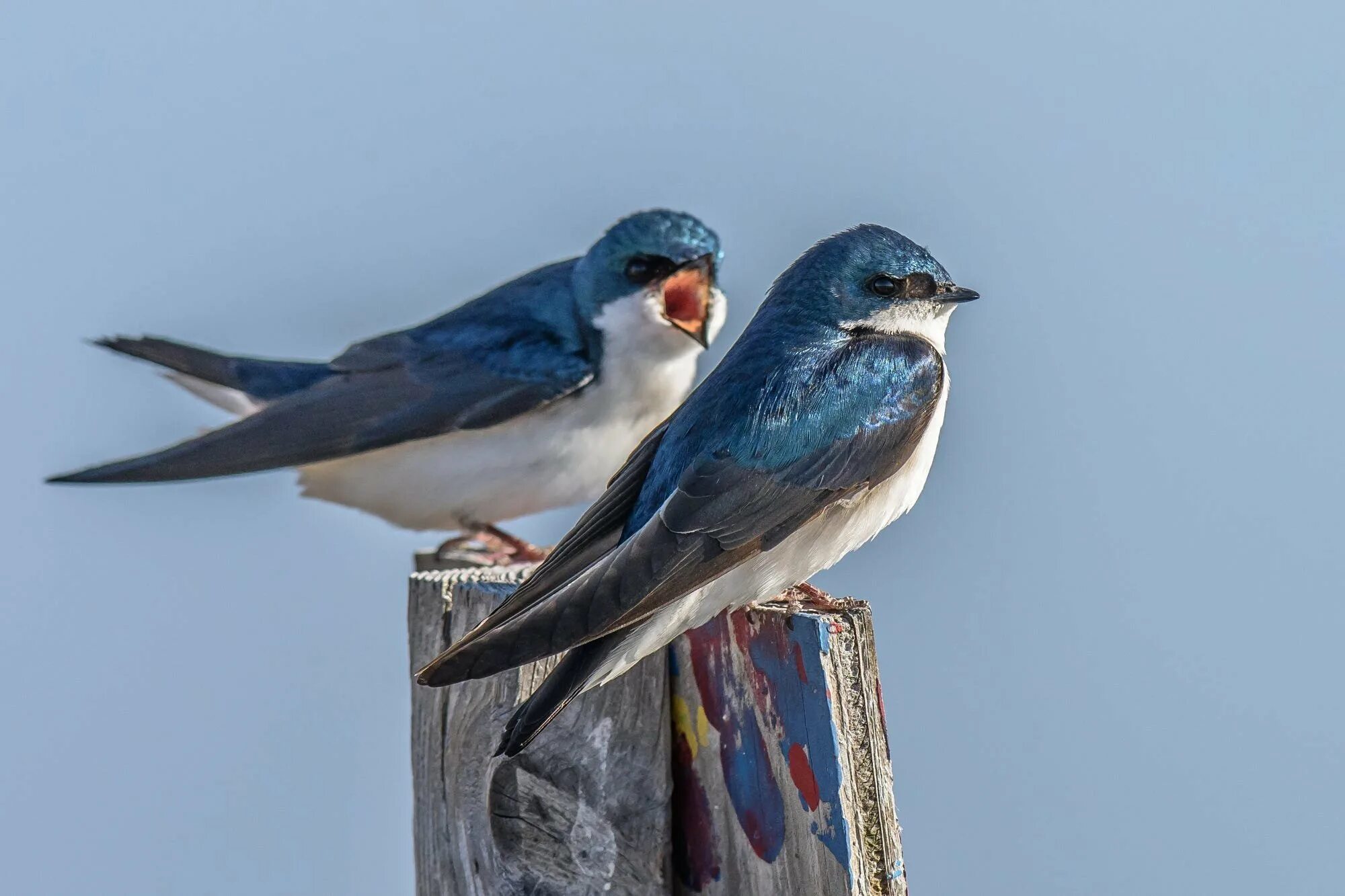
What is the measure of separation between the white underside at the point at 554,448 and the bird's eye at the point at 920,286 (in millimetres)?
1091

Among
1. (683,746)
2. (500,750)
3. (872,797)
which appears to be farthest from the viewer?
(683,746)

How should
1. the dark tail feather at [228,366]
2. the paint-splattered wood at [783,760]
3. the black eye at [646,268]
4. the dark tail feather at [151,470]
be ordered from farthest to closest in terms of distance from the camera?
1. the dark tail feather at [228,366]
2. the black eye at [646,268]
3. the dark tail feather at [151,470]
4. the paint-splattered wood at [783,760]

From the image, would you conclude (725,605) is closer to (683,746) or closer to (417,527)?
(683,746)

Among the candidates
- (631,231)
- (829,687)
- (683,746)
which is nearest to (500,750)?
(683,746)

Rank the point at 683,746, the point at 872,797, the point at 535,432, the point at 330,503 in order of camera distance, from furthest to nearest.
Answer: the point at 330,503 < the point at 535,432 < the point at 683,746 < the point at 872,797

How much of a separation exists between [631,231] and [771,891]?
215 centimetres

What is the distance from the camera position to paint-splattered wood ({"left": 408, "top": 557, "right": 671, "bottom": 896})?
2.07 m

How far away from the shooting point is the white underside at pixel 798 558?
2082 millimetres

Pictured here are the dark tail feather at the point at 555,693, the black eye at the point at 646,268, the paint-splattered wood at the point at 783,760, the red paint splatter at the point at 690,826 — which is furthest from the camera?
the black eye at the point at 646,268

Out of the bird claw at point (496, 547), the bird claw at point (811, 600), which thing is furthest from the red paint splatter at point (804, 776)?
the bird claw at point (496, 547)

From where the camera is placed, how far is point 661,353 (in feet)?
12.4

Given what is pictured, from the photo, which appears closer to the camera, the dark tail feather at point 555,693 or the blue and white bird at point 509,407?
the dark tail feather at point 555,693

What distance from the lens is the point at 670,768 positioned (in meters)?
2.10

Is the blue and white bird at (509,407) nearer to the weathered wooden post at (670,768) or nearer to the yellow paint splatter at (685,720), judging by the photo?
the weathered wooden post at (670,768)
